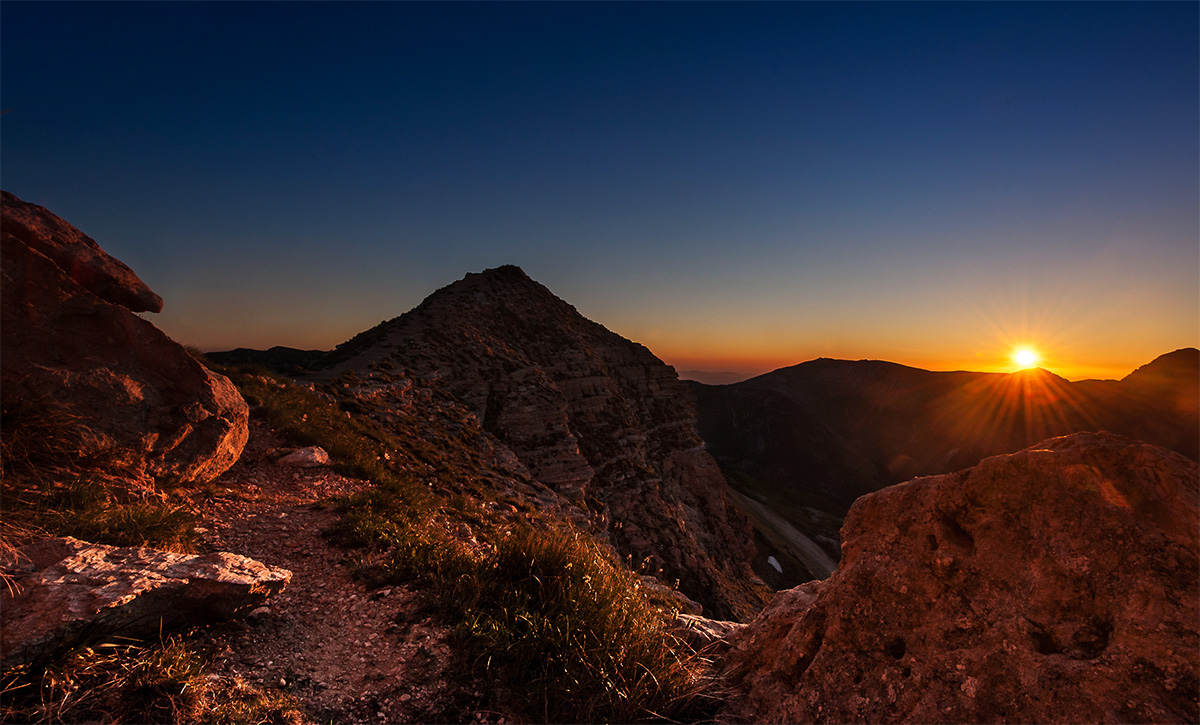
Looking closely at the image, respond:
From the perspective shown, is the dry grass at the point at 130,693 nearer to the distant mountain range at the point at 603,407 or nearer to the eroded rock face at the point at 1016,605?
the eroded rock face at the point at 1016,605

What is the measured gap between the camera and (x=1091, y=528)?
2910 mm

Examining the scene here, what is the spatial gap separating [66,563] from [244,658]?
155cm

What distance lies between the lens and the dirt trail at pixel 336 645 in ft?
11.0

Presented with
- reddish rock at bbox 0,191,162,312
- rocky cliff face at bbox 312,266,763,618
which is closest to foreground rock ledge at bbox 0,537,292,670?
reddish rock at bbox 0,191,162,312

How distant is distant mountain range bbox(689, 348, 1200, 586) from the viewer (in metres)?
106

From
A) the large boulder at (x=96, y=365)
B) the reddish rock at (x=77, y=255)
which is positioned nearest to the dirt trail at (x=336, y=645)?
the large boulder at (x=96, y=365)

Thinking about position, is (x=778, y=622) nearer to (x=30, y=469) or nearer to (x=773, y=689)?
(x=773, y=689)

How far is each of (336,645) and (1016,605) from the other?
5.39m

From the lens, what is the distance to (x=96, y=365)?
22.4 ft

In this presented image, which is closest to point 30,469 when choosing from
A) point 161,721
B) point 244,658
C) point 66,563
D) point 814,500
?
point 66,563

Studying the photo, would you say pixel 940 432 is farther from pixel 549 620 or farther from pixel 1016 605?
pixel 549 620

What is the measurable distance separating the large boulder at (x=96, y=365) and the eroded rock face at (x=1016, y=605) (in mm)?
8990

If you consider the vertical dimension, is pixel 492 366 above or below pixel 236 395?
above

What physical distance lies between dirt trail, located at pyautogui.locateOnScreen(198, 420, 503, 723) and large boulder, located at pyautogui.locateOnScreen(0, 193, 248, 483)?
1.91m
